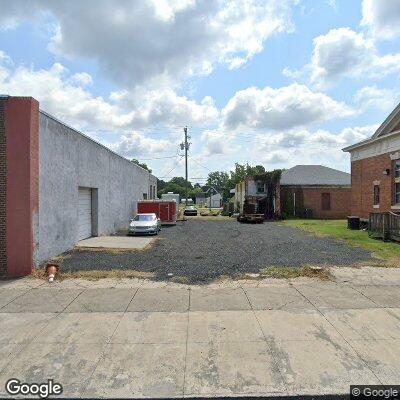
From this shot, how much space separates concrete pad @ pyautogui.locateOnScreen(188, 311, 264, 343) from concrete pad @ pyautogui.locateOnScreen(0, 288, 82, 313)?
2942mm

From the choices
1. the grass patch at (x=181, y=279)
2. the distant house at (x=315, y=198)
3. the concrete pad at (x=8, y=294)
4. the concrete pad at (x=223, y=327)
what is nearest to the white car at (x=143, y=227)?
the grass patch at (x=181, y=279)

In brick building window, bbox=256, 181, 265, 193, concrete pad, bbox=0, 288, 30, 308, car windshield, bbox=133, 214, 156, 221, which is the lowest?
concrete pad, bbox=0, 288, 30, 308

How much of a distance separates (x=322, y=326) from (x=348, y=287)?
3.15m

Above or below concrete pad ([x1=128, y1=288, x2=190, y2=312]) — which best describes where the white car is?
above

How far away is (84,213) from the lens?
19109 millimetres

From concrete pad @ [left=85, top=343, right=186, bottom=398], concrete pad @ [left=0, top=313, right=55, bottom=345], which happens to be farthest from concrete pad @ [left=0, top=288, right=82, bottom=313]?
concrete pad @ [left=85, top=343, right=186, bottom=398]

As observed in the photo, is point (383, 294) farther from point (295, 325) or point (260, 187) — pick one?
point (260, 187)

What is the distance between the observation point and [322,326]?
666 centimetres

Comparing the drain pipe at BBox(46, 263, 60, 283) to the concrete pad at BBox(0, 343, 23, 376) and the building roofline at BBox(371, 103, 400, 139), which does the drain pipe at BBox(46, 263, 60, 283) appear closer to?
the concrete pad at BBox(0, 343, 23, 376)

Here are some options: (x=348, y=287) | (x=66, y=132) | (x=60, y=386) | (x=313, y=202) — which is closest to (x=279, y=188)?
(x=313, y=202)

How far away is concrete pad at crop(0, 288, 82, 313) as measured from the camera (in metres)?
7.71

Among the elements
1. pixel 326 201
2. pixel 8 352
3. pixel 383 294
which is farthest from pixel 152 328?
pixel 326 201

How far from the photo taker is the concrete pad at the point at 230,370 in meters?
4.64

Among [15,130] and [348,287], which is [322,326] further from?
[15,130]
